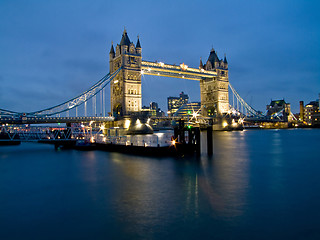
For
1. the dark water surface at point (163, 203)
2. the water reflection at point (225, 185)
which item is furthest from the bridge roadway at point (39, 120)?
the water reflection at point (225, 185)

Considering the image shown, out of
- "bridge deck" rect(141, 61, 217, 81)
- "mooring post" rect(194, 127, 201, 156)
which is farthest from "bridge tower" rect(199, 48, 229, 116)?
"mooring post" rect(194, 127, 201, 156)

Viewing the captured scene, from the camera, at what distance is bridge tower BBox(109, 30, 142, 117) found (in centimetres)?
5066

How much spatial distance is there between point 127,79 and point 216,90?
3078 cm

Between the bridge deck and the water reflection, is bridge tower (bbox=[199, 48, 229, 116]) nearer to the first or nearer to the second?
the bridge deck

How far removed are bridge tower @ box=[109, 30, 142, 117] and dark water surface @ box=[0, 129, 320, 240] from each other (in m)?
33.9

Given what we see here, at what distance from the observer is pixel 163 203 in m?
10.2

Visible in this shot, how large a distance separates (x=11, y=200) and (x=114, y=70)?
148 ft

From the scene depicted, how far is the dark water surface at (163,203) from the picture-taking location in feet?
24.8

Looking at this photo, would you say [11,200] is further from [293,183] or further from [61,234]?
[293,183]

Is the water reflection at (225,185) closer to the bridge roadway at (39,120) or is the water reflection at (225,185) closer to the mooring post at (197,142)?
the mooring post at (197,142)

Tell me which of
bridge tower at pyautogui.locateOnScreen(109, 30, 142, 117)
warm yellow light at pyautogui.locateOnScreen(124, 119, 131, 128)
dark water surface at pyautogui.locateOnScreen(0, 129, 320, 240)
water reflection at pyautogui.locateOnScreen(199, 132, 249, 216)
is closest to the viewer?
dark water surface at pyautogui.locateOnScreen(0, 129, 320, 240)

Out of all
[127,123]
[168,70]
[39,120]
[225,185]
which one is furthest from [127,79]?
[225,185]

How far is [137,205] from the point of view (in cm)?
995

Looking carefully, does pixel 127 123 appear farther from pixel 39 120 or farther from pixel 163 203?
pixel 163 203
